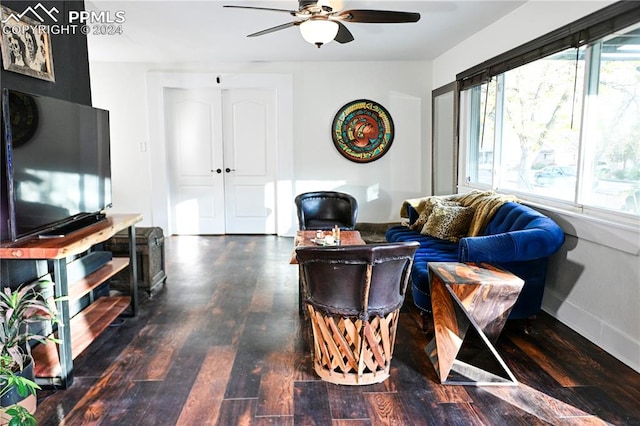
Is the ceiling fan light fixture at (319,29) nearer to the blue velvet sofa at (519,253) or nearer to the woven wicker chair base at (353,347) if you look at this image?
the blue velvet sofa at (519,253)

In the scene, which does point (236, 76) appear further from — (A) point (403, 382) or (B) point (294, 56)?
(A) point (403, 382)

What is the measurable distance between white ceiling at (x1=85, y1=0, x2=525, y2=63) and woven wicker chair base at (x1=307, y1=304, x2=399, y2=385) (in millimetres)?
2474

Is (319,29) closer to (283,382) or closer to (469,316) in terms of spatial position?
(469,316)

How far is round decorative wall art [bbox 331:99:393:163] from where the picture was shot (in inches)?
250

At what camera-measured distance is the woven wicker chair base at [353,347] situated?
2.46 meters

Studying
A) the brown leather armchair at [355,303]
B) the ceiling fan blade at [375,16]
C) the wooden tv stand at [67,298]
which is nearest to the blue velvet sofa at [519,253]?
the brown leather armchair at [355,303]

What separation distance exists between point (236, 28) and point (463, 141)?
107 inches

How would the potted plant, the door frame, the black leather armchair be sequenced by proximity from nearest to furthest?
the potted plant → the black leather armchair → the door frame

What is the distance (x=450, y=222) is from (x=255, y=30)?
254 centimetres

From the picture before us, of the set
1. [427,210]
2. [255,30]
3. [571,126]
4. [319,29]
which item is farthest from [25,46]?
[571,126]

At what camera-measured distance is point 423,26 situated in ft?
14.6

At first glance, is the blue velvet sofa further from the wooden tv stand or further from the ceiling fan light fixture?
the wooden tv stand

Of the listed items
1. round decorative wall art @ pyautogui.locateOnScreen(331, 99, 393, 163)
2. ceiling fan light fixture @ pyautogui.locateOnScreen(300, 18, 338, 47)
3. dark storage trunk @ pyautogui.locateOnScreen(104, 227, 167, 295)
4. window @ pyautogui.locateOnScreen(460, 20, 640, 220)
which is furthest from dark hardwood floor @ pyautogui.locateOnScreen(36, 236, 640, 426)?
round decorative wall art @ pyautogui.locateOnScreen(331, 99, 393, 163)

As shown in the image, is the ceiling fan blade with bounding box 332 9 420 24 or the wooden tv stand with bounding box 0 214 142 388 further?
the ceiling fan blade with bounding box 332 9 420 24
